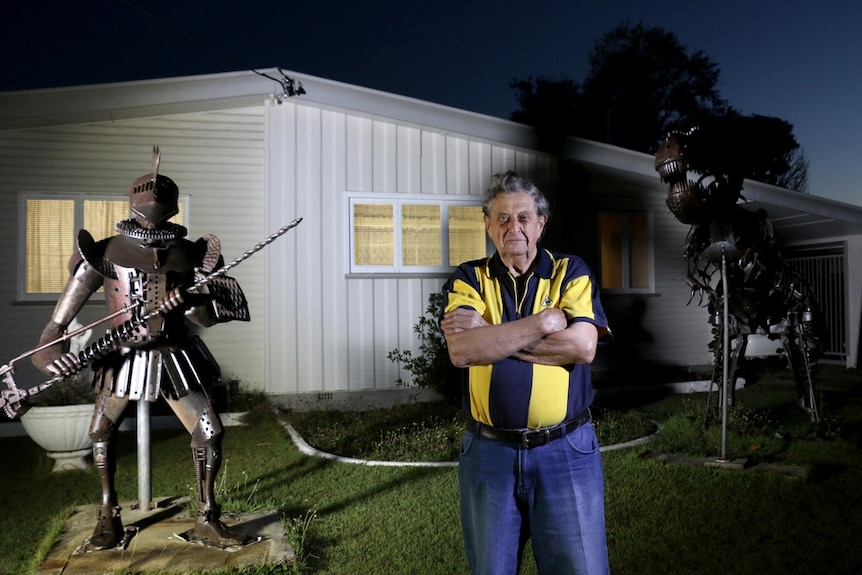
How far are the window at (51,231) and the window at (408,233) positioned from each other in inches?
122

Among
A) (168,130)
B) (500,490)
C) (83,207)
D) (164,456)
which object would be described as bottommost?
(164,456)

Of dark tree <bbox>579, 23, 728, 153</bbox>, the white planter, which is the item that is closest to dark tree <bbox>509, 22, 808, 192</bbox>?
dark tree <bbox>579, 23, 728, 153</bbox>

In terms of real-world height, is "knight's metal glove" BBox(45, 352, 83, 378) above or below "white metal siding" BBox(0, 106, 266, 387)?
below

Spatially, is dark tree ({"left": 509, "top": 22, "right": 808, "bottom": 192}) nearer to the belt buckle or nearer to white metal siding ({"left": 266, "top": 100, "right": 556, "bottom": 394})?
white metal siding ({"left": 266, "top": 100, "right": 556, "bottom": 394})

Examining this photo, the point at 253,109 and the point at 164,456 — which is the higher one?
the point at 253,109

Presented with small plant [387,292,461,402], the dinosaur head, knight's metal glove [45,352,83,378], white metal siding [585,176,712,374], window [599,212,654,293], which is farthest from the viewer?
window [599,212,654,293]

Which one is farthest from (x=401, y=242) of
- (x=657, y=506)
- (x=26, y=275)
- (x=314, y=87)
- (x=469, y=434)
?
(x=469, y=434)

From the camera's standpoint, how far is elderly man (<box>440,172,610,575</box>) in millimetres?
2408

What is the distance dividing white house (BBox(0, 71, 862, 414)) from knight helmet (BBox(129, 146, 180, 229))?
4779 mm

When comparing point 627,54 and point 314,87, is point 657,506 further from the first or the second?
point 627,54

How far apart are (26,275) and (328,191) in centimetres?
391

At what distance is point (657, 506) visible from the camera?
491cm

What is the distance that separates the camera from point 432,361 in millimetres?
8562

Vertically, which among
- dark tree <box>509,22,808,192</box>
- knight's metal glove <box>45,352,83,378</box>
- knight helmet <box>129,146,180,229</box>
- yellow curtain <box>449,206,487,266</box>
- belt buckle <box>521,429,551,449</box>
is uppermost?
dark tree <box>509,22,808,192</box>
